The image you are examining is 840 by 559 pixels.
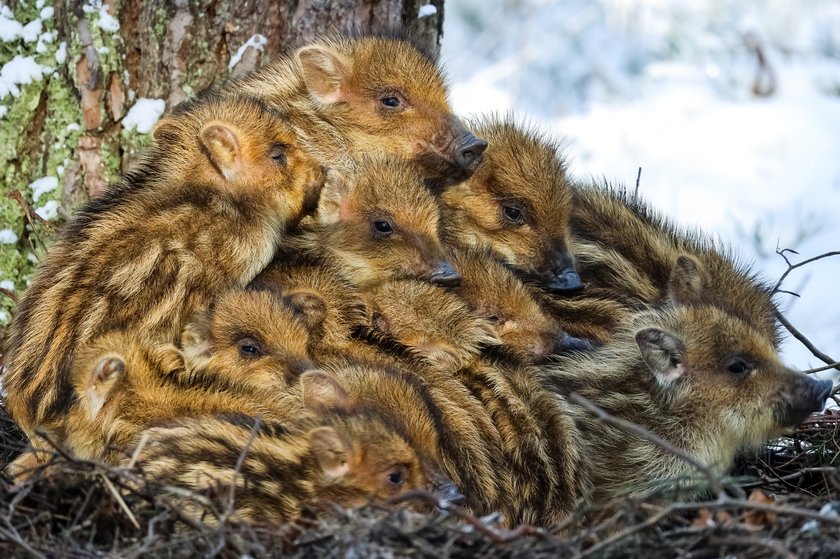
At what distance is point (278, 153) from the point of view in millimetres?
5242

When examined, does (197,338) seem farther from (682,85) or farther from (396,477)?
(682,85)

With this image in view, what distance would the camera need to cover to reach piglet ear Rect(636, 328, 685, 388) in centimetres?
489

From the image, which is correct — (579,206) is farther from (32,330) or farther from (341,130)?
(32,330)

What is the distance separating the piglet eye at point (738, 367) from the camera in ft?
16.0

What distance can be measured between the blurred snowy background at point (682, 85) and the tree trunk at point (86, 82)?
145 inches

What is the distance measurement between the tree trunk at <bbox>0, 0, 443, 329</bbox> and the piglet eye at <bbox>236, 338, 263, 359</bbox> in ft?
4.59

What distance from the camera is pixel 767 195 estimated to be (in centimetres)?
910

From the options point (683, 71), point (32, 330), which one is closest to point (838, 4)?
point (683, 71)

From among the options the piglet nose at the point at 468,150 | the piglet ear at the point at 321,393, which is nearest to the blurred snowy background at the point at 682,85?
the piglet nose at the point at 468,150

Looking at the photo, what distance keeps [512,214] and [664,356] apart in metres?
0.98

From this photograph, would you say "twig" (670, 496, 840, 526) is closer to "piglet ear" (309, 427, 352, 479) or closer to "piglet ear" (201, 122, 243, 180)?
"piglet ear" (309, 427, 352, 479)

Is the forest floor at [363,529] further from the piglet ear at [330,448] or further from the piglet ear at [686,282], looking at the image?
the piglet ear at [686,282]

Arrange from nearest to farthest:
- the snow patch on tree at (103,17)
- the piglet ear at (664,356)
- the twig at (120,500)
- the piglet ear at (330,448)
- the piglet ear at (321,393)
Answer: the twig at (120,500)
the piglet ear at (330,448)
the piglet ear at (321,393)
the piglet ear at (664,356)
the snow patch on tree at (103,17)

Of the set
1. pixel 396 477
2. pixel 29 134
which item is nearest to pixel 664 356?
pixel 396 477
